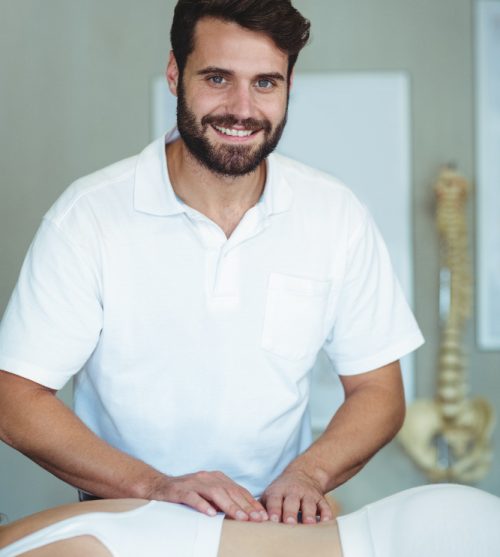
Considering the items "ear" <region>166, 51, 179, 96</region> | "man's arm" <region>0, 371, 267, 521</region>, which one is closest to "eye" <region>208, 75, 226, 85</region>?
"ear" <region>166, 51, 179, 96</region>

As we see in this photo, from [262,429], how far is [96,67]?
2.07 m

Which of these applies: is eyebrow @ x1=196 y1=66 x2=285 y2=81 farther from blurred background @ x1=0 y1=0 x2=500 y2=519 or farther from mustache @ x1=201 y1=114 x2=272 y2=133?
blurred background @ x1=0 y1=0 x2=500 y2=519

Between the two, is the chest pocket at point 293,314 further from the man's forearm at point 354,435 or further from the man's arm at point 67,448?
the man's arm at point 67,448

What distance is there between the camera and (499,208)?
3531 mm

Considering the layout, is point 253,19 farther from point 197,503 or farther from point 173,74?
point 197,503

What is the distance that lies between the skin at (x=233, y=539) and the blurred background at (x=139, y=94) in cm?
224

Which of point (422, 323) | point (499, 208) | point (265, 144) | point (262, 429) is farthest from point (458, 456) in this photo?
point (265, 144)

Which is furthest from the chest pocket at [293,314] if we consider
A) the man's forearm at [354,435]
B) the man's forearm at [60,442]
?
the man's forearm at [60,442]

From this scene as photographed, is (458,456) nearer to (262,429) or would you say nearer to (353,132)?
(353,132)

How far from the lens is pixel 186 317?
1.84 m

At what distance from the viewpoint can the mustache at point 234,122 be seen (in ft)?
5.84

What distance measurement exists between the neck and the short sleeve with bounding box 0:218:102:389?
0.26 metres

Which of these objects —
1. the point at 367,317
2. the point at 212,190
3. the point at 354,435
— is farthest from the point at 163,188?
the point at 354,435

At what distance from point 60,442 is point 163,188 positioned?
0.53 m
